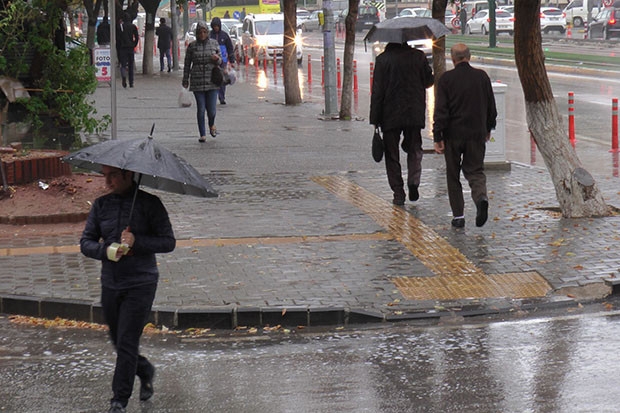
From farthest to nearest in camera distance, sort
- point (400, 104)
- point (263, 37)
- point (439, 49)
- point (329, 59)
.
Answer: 1. point (263, 37)
2. point (329, 59)
3. point (439, 49)
4. point (400, 104)

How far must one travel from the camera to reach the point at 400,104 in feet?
40.1

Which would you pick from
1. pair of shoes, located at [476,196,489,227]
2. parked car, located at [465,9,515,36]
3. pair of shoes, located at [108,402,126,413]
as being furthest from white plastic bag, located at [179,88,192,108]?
parked car, located at [465,9,515,36]

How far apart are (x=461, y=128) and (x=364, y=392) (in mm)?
5148

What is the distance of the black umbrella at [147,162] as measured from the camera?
18.5 feet

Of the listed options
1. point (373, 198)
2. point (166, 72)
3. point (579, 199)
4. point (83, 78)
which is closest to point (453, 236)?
point (579, 199)

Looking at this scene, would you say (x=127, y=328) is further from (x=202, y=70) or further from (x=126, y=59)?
(x=126, y=59)

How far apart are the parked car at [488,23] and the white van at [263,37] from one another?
19.9m

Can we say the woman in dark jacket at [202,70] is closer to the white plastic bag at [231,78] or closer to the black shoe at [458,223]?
the white plastic bag at [231,78]

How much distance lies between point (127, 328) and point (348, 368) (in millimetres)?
1532

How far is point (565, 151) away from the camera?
1162cm

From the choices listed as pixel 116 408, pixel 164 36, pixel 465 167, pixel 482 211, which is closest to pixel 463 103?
pixel 465 167

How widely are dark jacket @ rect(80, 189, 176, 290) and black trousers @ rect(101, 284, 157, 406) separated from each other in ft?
0.16

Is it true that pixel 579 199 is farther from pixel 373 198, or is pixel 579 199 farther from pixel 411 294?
pixel 411 294

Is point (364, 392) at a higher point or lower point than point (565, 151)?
lower
